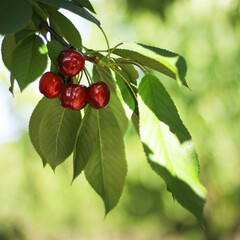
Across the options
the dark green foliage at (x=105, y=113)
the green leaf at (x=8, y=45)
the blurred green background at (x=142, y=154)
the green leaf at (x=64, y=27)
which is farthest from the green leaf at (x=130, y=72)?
the blurred green background at (x=142, y=154)

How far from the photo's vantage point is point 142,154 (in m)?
5.77

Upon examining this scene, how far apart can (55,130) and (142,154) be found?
5.10 m

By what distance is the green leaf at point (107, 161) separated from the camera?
728 mm

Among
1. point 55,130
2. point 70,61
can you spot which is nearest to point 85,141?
point 55,130

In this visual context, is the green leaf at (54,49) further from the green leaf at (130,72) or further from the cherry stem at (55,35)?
the green leaf at (130,72)

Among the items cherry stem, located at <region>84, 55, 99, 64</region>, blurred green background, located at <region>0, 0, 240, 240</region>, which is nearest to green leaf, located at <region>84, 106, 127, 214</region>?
cherry stem, located at <region>84, 55, 99, 64</region>

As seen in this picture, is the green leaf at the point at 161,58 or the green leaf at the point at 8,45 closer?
the green leaf at the point at 161,58

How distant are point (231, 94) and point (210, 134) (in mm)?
587

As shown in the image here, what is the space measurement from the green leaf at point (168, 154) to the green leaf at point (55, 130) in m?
0.18

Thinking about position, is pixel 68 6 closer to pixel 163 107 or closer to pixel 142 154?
pixel 163 107

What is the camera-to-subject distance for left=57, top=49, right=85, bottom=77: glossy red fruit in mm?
608

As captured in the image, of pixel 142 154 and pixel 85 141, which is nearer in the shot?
pixel 85 141

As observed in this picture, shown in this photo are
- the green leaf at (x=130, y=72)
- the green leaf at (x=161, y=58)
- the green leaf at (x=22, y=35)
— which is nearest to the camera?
the green leaf at (x=161, y=58)

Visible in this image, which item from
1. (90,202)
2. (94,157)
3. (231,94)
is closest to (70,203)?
(90,202)
